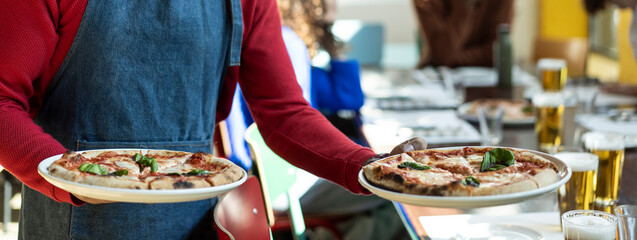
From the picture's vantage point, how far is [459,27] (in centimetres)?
402

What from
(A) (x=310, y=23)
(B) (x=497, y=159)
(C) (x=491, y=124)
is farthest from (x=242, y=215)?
(A) (x=310, y=23)

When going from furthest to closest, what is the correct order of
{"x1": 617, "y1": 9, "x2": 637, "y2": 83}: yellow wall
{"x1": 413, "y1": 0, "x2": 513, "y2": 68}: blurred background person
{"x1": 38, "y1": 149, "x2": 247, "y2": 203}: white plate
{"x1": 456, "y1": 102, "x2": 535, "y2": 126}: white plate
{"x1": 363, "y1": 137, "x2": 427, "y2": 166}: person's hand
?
1. {"x1": 413, "y1": 0, "x2": 513, "y2": 68}: blurred background person
2. {"x1": 617, "y1": 9, "x2": 637, "y2": 83}: yellow wall
3. {"x1": 456, "y1": 102, "x2": 535, "y2": 126}: white plate
4. {"x1": 363, "y1": 137, "x2": 427, "y2": 166}: person's hand
5. {"x1": 38, "y1": 149, "x2": 247, "y2": 203}: white plate

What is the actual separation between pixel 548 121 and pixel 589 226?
0.96 m

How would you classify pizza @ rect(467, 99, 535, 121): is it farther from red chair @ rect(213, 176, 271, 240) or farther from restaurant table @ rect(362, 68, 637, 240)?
red chair @ rect(213, 176, 271, 240)

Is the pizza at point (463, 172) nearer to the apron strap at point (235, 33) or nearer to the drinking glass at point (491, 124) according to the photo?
the apron strap at point (235, 33)

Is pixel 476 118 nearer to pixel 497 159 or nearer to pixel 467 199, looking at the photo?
pixel 497 159

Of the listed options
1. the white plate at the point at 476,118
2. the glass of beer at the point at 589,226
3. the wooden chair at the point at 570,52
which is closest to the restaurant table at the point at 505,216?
the glass of beer at the point at 589,226

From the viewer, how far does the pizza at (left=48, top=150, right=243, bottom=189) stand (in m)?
0.93

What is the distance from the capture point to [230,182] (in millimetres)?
988

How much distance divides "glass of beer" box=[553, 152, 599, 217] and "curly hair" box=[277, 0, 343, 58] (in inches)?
70.7

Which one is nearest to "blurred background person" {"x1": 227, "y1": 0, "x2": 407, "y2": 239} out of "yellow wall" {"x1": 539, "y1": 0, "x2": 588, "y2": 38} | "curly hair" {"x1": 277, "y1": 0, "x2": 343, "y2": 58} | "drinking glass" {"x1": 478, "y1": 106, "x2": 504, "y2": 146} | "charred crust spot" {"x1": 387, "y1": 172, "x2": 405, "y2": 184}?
Answer: "curly hair" {"x1": 277, "y1": 0, "x2": 343, "y2": 58}

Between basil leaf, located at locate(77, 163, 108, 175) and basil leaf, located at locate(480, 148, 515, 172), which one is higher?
basil leaf, located at locate(77, 163, 108, 175)

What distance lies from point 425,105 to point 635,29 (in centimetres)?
77

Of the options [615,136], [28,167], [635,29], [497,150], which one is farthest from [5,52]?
[635,29]
